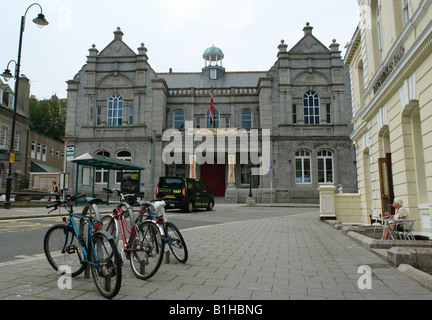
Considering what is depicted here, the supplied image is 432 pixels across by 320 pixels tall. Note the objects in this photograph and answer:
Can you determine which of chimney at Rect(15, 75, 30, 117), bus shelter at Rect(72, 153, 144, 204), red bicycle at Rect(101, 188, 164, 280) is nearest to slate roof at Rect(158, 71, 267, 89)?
bus shelter at Rect(72, 153, 144, 204)

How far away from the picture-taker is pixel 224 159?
107 feet

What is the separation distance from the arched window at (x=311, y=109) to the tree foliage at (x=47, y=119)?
45490 mm

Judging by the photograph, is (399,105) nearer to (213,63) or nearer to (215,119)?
(215,119)

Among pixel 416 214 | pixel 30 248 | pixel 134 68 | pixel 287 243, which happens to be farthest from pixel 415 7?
pixel 134 68

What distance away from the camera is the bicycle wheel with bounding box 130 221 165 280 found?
446 centimetres

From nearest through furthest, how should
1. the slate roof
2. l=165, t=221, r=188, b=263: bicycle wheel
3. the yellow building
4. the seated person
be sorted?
l=165, t=221, r=188, b=263: bicycle wheel
the yellow building
the seated person
the slate roof

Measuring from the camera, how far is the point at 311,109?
3231 centimetres

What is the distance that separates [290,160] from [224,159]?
6503 mm

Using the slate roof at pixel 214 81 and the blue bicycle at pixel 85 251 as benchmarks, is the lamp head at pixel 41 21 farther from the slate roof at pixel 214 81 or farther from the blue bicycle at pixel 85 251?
the slate roof at pixel 214 81

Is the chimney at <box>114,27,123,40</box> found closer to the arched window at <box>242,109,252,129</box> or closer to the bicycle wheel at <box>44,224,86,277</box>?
the arched window at <box>242,109,252,129</box>

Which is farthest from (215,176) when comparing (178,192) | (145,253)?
(145,253)

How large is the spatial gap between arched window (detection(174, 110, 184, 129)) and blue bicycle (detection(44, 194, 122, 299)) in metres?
29.6

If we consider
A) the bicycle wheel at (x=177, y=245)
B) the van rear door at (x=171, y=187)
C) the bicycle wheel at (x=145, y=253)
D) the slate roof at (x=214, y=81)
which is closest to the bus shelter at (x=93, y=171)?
the van rear door at (x=171, y=187)
